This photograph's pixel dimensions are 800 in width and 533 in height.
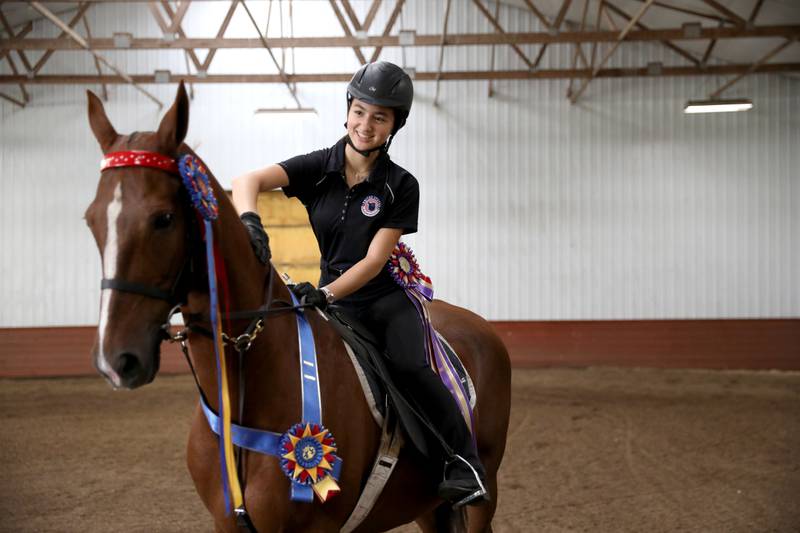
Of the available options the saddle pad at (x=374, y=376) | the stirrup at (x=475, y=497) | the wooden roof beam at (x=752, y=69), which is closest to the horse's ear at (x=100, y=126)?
the saddle pad at (x=374, y=376)

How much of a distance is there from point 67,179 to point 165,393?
223 inches

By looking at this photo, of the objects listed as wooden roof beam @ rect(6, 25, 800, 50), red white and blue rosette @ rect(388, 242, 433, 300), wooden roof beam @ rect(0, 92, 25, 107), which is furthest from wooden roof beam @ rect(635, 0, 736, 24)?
wooden roof beam @ rect(0, 92, 25, 107)

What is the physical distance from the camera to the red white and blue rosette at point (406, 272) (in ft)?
9.71

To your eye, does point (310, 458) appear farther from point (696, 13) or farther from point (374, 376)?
point (696, 13)

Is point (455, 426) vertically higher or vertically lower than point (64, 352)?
higher

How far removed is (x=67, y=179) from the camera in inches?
565

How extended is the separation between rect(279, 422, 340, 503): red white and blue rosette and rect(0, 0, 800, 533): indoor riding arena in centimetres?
1

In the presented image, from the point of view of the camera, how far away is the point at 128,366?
5.94 ft

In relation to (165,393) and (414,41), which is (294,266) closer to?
(165,393)

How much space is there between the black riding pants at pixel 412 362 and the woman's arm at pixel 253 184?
64 cm

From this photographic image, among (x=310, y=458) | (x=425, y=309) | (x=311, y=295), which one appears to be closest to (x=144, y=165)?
(x=311, y=295)

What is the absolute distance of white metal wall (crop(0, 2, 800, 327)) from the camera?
14.6m

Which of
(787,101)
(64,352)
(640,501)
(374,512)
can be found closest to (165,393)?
(64,352)

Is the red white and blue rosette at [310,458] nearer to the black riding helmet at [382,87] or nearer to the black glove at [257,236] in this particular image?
the black glove at [257,236]
